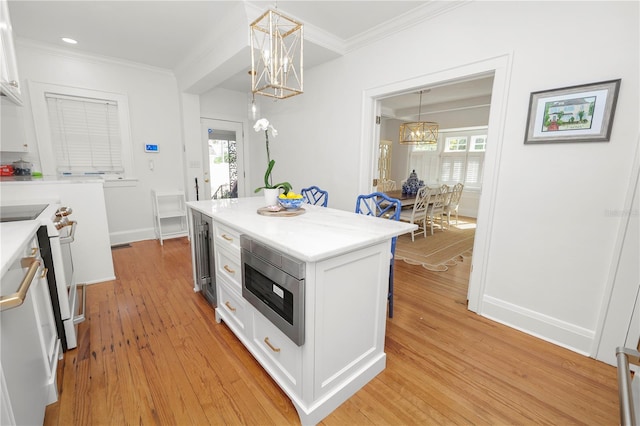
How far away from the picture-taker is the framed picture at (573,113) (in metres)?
1.61

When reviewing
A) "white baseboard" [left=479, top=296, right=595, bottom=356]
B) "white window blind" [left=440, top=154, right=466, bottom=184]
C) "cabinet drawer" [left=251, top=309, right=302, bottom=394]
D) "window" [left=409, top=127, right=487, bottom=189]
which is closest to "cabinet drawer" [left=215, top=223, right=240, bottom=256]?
"cabinet drawer" [left=251, top=309, right=302, bottom=394]

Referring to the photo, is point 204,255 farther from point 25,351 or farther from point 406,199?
point 406,199

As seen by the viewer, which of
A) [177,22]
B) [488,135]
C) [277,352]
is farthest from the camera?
[177,22]

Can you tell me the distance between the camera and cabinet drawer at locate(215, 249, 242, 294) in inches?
67.4

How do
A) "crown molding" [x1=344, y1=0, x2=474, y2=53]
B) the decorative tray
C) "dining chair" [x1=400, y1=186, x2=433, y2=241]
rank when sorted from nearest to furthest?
the decorative tray → "crown molding" [x1=344, y1=0, x2=474, y2=53] → "dining chair" [x1=400, y1=186, x2=433, y2=241]

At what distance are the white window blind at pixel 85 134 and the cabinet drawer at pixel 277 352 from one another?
3766mm

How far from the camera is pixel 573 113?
171 cm

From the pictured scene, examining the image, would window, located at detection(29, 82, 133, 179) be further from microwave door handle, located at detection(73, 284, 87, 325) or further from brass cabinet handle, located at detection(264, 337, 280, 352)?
brass cabinet handle, located at detection(264, 337, 280, 352)

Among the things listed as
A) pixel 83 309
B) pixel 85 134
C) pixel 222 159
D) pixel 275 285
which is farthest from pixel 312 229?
pixel 222 159

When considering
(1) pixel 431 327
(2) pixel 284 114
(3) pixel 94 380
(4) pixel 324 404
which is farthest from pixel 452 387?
(2) pixel 284 114

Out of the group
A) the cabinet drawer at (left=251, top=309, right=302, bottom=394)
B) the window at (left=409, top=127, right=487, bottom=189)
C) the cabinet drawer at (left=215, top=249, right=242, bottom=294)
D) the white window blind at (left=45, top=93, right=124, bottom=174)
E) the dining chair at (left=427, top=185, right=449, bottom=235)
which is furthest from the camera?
the window at (left=409, top=127, right=487, bottom=189)

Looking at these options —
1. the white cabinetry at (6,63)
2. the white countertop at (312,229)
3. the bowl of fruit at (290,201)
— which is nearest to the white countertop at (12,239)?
the white countertop at (312,229)

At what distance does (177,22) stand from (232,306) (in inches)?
114

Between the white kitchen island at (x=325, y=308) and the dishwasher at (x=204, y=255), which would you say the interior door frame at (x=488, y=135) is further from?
the dishwasher at (x=204, y=255)
